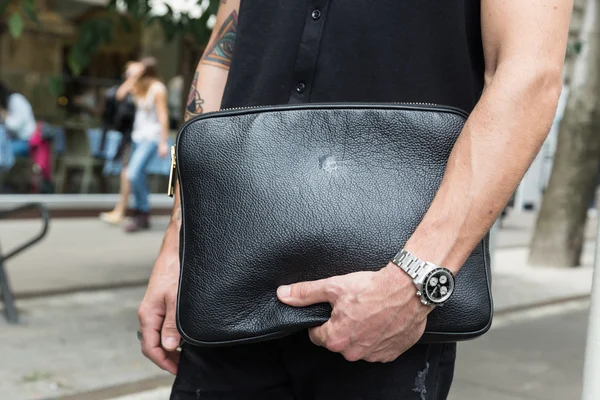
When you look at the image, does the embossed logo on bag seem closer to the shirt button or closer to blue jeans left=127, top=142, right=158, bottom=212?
the shirt button

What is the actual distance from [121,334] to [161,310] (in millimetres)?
3522

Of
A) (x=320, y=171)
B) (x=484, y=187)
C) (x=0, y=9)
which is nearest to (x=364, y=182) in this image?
(x=320, y=171)

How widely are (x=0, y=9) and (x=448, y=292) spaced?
4.14 metres

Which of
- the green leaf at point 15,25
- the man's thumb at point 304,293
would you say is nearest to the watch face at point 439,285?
the man's thumb at point 304,293

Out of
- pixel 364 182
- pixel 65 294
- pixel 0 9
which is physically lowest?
pixel 65 294

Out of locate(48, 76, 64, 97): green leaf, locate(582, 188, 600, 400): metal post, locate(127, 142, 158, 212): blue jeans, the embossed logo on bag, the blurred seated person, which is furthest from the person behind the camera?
locate(127, 142, 158, 212): blue jeans

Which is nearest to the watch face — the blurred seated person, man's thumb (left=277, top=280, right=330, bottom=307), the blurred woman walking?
man's thumb (left=277, top=280, right=330, bottom=307)

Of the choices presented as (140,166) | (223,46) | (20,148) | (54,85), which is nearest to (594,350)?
(223,46)

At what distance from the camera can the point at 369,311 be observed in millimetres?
1273

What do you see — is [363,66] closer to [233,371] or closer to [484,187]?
[484,187]

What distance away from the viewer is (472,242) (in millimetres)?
1360

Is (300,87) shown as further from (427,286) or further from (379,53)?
(427,286)

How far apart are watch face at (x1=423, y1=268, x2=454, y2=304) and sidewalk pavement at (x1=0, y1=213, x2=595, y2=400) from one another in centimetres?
287

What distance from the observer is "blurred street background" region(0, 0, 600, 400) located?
4445 mm
